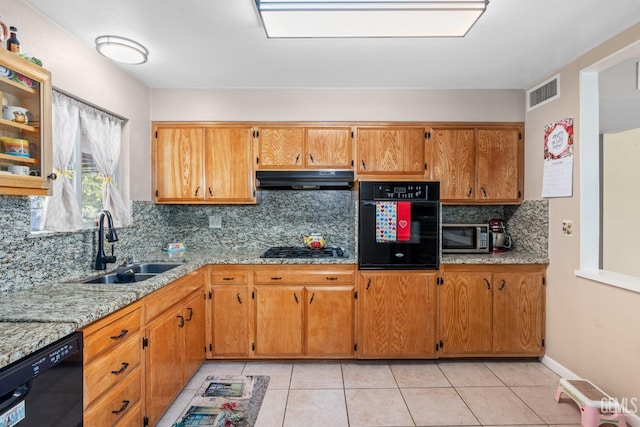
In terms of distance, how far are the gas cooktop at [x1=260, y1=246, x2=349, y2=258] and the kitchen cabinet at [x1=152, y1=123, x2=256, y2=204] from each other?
0.53 metres

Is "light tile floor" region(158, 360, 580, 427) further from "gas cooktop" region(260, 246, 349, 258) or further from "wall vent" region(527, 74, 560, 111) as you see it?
"wall vent" region(527, 74, 560, 111)

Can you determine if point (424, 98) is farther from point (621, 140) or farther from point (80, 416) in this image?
point (80, 416)

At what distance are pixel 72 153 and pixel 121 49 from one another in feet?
2.51

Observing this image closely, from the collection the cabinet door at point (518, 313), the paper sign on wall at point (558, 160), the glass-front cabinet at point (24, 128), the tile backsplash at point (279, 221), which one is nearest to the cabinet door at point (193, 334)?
the tile backsplash at point (279, 221)

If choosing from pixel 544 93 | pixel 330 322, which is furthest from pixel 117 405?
pixel 544 93

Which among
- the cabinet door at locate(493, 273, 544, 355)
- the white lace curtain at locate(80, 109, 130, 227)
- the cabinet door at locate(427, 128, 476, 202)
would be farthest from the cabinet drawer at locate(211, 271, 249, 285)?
the cabinet door at locate(493, 273, 544, 355)

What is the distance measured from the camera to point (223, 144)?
295cm

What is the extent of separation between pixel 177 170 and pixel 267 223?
0.99m

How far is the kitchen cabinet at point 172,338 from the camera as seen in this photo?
1.81 metres

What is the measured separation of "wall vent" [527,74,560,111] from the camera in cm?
257

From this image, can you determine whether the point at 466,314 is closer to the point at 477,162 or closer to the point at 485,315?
the point at 485,315

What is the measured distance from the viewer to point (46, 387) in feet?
3.59

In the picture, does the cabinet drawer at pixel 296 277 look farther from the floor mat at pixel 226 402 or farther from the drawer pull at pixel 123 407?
the drawer pull at pixel 123 407

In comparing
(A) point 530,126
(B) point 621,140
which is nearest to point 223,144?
(A) point 530,126
